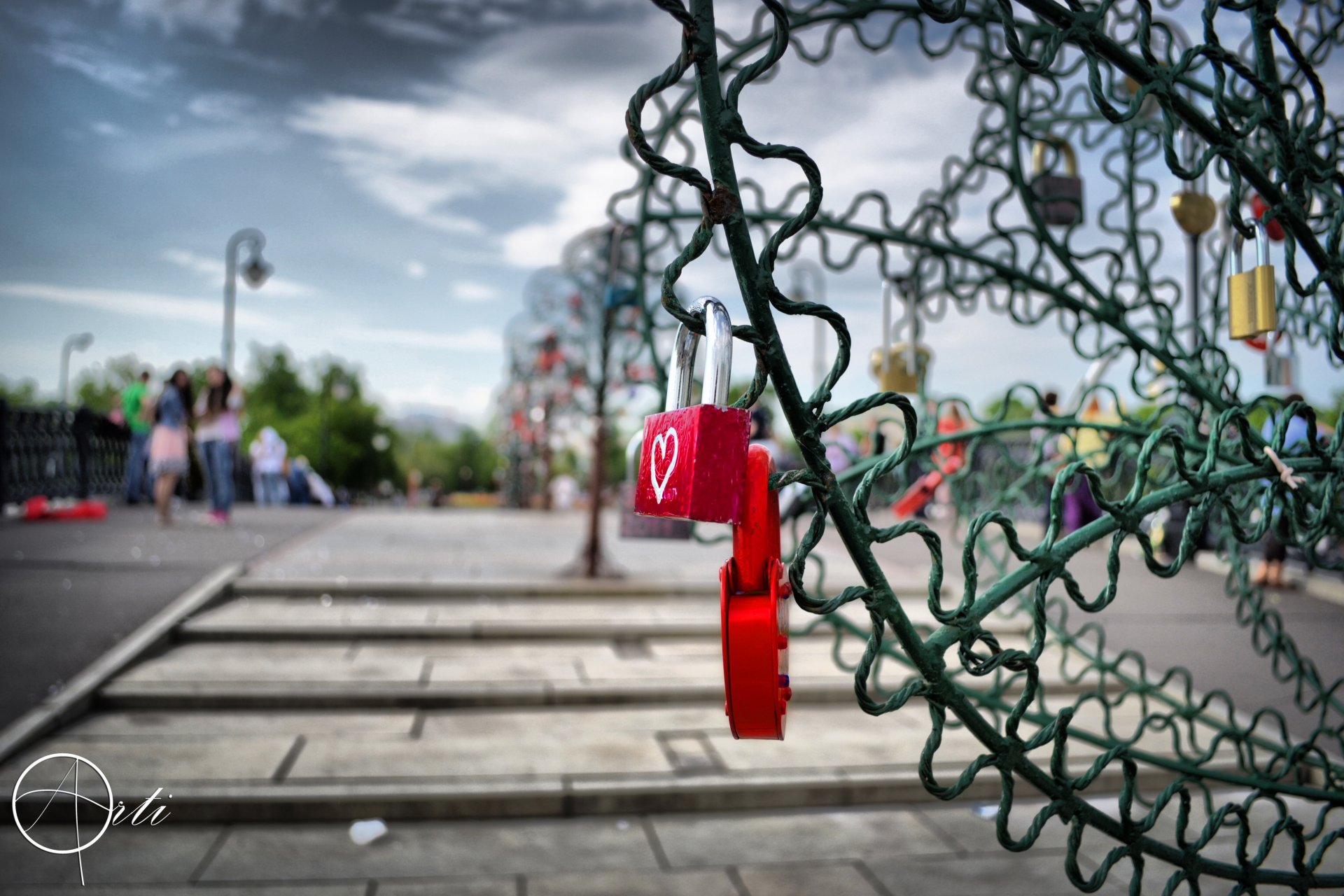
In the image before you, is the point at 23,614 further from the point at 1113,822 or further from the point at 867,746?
the point at 1113,822

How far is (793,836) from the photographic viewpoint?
4.20m

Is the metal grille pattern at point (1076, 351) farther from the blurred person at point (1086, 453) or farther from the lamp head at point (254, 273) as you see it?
the lamp head at point (254, 273)

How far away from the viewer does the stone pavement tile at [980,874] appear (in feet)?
12.0

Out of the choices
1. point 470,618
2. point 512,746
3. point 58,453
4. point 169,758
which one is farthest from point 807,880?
point 58,453

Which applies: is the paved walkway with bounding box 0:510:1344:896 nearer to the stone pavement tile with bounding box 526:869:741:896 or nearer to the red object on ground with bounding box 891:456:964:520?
the stone pavement tile with bounding box 526:869:741:896

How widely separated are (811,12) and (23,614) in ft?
20.7

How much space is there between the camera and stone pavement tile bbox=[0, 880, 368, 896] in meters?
3.45

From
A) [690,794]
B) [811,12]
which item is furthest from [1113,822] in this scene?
[690,794]

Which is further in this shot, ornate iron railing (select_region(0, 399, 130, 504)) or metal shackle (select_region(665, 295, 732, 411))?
ornate iron railing (select_region(0, 399, 130, 504))

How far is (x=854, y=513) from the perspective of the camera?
115cm

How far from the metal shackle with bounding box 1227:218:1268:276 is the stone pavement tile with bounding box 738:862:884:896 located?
2.74 m

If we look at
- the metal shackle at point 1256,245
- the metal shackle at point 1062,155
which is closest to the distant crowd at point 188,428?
the metal shackle at point 1062,155

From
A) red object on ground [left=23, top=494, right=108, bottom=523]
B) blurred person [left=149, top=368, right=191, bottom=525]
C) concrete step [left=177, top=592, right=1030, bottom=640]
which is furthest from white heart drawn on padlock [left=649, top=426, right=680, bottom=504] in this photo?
red object on ground [left=23, top=494, right=108, bottom=523]
